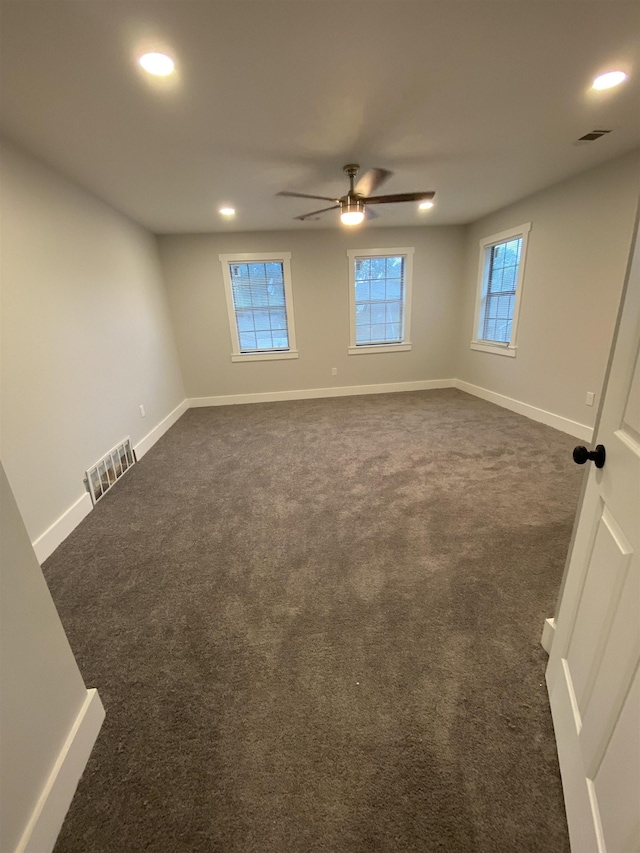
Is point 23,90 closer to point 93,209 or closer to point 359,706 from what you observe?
point 93,209

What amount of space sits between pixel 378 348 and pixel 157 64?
13.9 feet

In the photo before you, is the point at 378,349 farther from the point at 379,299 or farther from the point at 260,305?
the point at 260,305

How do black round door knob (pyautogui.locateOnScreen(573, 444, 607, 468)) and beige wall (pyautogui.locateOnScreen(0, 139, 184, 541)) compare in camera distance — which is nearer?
black round door knob (pyautogui.locateOnScreen(573, 444, 607, 468))

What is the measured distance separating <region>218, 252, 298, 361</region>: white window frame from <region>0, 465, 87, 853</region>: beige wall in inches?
180

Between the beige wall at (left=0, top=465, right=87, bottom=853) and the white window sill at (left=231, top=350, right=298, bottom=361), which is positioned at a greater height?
the white window sill at (left=231, top=350, right=298, bottom=361)

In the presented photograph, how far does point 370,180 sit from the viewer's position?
263cm

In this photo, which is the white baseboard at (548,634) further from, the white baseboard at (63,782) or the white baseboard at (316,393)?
the white baseboard at (316,393)

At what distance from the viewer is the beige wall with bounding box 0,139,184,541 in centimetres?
205

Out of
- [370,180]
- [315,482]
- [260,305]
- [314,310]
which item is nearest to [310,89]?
[370,180]

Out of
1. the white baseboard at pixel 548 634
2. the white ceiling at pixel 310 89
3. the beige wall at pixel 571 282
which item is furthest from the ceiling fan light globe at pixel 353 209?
the white baseboard at pixel 548 634

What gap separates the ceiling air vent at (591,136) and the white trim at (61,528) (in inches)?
179

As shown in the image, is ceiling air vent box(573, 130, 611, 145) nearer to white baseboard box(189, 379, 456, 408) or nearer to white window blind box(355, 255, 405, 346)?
white window blind box(355, 255, 405, 346)

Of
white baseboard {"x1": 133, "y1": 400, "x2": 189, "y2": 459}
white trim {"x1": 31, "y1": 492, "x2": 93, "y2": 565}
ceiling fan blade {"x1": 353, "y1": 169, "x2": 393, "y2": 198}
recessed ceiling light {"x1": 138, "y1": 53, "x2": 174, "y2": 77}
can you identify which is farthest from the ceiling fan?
white trim {"x1": 31, "y1": 492, "x2": 93, "y2": 565}

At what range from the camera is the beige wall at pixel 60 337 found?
2.05 metres
